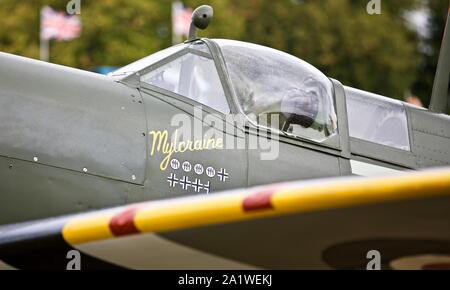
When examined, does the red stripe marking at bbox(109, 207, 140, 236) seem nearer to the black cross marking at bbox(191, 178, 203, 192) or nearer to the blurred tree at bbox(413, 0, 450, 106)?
the black cross marking at bbox(191, 178, 203, 192)

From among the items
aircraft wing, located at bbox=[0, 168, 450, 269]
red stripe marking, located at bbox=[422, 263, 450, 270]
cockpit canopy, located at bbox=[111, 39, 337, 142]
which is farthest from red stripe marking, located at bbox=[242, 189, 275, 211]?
cockpit canopy, located at bbox=[111, 39, 337, 142]

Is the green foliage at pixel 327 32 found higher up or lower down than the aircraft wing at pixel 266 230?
higher up

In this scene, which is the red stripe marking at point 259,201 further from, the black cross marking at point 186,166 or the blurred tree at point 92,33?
the blurred tree at point 92,33

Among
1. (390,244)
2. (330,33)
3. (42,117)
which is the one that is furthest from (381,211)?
(330,33)

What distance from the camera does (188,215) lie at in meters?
4.12

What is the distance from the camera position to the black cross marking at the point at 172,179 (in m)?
5.55

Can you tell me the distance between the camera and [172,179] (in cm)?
556

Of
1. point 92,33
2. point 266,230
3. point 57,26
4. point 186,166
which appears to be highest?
point 92,33

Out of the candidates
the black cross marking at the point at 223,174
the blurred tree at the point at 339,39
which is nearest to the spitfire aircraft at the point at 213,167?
the black cross marking at the point at 223,174

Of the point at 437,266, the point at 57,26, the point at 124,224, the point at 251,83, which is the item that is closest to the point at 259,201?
the point at 124,224

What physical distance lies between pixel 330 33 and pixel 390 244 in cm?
3725

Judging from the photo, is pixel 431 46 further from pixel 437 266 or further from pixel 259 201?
pixel 259 201

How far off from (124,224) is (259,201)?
27.2 inches
